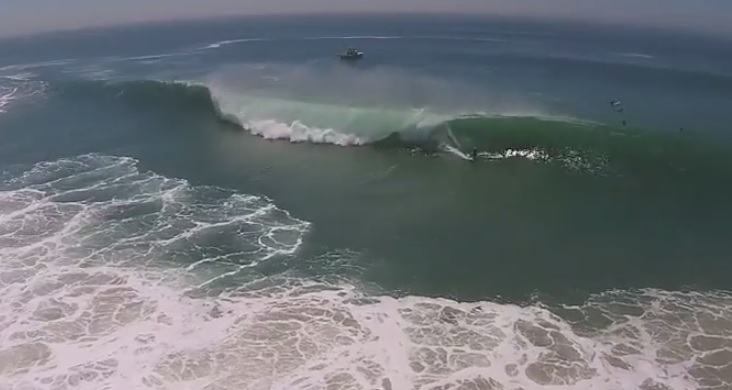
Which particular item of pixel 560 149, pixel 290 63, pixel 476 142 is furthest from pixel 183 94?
pixel 560 149

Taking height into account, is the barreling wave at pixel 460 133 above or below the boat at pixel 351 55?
below

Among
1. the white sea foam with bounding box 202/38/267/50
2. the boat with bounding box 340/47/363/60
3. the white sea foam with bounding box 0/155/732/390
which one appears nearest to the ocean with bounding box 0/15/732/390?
the white sea foam with bounding box 0/155/732/390

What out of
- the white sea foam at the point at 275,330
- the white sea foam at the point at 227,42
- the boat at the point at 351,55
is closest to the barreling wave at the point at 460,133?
the white sea foam at the point at 275,330

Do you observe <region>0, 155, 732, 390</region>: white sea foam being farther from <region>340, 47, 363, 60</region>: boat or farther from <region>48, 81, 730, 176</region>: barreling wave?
<region>340, 47, 363, 60</region>: boat

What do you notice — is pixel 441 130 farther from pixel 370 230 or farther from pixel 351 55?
pixel 351 55

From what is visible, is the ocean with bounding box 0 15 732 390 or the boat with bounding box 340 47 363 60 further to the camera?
the boat with bounding box 340 47 363 60

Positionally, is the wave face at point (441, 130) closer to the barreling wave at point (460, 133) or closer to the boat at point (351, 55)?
the barreling wave at point (460, 133)

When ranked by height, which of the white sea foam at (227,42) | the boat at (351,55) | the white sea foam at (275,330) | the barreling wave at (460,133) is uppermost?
the white sea foam at (227,42)

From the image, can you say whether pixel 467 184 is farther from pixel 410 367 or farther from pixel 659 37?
pixel 659 37

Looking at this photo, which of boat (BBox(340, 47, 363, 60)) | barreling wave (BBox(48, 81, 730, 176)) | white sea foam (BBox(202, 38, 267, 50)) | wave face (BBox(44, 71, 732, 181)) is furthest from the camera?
white sea foam (BBox(202, 38, 267, 50))
